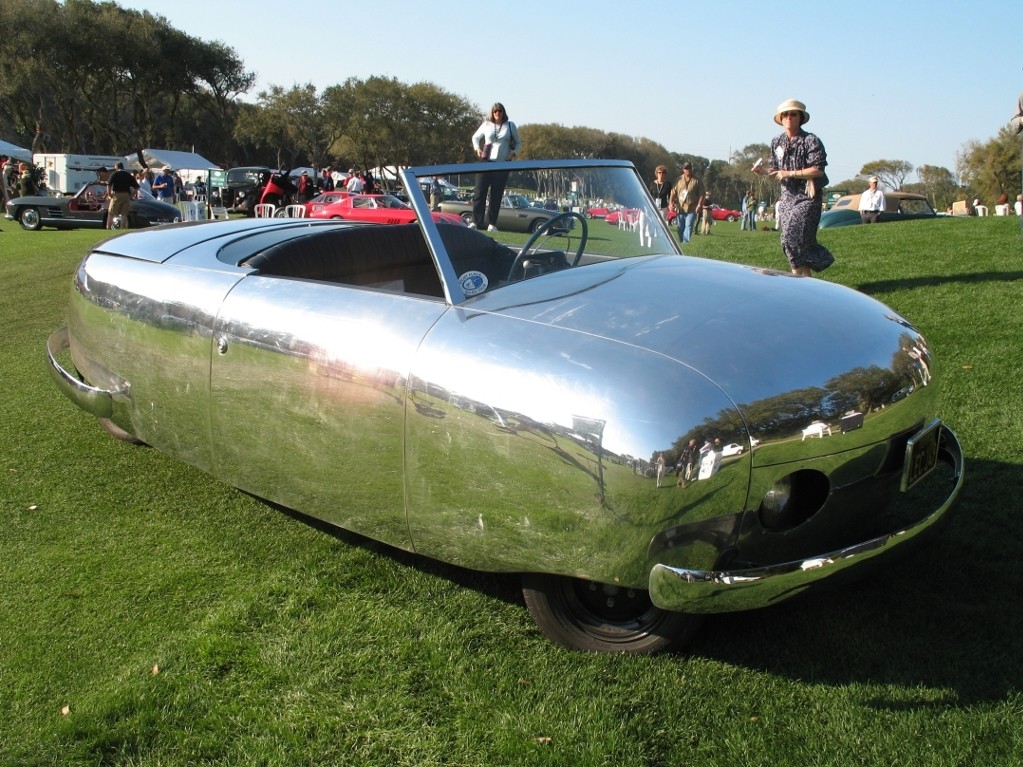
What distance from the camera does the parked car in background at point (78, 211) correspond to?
69.4ft

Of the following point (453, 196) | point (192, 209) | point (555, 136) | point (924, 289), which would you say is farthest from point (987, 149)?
point (453, 196)

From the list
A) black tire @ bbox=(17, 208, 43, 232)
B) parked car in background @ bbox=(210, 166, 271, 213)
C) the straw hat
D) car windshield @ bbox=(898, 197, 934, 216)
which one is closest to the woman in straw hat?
the straw hat

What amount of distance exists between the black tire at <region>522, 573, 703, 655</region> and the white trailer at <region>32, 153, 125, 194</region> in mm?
39356

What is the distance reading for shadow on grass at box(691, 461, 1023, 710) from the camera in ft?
8.30

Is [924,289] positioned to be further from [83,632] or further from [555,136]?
[555,136]

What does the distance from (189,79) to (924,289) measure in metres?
56.2

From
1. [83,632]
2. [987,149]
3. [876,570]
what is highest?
[987,149]

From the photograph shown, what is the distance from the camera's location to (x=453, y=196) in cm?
331

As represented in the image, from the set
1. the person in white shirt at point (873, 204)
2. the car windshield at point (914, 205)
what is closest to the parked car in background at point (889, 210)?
the car windshield at point (914, 205)

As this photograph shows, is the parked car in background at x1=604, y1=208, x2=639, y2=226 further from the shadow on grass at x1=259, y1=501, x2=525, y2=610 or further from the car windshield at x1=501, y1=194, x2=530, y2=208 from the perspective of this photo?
the shadow on grass at x1=259, y1=501, x2=525, y2=610

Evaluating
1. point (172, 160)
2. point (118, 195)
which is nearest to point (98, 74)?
point (172, 160)

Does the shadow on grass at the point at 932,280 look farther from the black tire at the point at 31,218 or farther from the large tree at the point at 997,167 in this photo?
the large tree at the point at 997,167

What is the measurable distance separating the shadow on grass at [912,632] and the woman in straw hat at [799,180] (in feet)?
13.5

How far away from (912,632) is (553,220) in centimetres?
192
